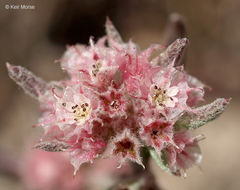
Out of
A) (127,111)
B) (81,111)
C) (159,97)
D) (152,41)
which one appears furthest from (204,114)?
(152,41)

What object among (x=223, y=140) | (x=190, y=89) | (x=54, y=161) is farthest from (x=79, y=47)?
(x=223, y=140)

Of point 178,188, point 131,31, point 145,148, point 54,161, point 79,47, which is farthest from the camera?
point 131,31

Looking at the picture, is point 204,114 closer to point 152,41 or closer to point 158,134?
point 158,134

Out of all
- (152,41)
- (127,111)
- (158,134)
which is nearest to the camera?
(158,134)

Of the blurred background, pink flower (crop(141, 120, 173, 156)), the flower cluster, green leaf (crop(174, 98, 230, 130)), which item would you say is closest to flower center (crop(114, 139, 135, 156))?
the flower cluster

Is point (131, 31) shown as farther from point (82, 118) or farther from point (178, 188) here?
point (82, 118)

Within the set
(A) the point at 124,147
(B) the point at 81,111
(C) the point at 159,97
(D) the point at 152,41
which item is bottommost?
(D) the point at 152,41
